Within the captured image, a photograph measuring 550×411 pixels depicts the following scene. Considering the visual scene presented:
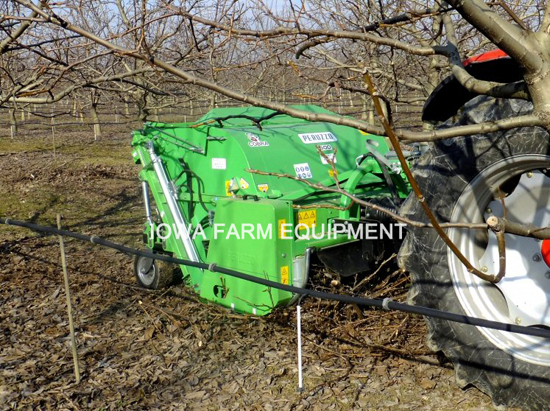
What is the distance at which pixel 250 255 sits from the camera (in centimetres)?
444

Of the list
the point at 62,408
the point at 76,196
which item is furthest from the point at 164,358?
the point at 76,196

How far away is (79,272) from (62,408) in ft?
8.88

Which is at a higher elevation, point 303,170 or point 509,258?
point 303,170

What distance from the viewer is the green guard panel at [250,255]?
4262mm

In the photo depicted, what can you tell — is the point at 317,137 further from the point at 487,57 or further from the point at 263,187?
the point at 487,57

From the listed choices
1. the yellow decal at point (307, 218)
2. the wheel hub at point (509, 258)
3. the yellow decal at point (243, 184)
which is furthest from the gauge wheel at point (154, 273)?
the wheel hub at point (509, 258)

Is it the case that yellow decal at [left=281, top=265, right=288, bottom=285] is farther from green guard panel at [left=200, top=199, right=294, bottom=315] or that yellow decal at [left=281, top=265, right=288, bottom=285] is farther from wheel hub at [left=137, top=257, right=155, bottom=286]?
wheel hub at [left=137, top=257, right=155, bottom=286]

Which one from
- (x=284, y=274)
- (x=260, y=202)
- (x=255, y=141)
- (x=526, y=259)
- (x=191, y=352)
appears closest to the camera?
(x=526, y=259)

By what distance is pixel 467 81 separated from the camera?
1875mm

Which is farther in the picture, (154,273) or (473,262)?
(154,273)

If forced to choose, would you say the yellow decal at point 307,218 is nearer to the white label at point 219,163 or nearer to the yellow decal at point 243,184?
the yellow decal at point 243,184

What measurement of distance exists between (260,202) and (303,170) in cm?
85

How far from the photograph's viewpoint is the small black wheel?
5.44 metres

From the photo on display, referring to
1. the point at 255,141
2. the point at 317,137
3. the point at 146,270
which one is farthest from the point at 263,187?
the point at 146,270
